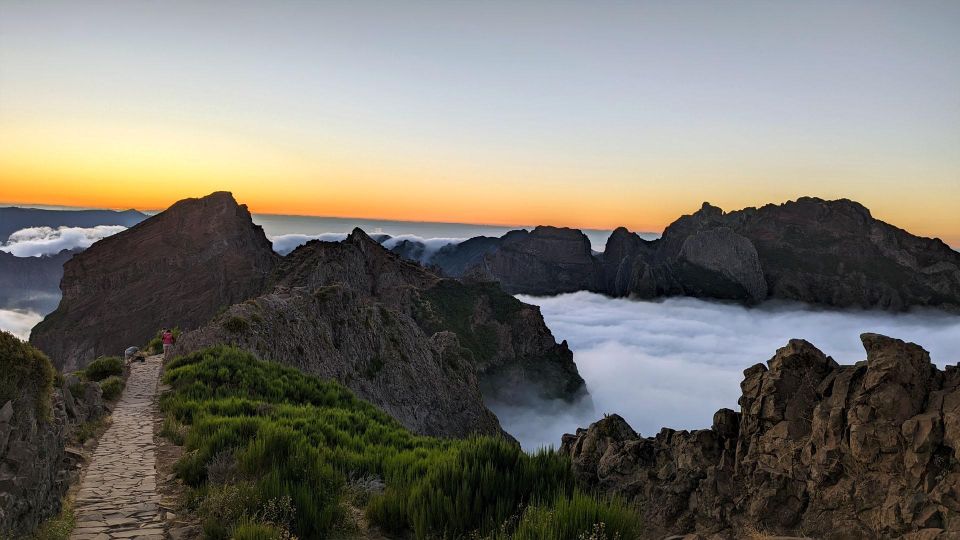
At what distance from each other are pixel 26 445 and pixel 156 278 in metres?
177

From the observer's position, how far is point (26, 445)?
21.1 feet

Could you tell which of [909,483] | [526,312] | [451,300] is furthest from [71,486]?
[526,312]

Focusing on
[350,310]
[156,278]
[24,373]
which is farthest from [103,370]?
[156,278]

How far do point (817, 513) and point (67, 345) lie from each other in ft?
583

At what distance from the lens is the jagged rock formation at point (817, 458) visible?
21.0ft

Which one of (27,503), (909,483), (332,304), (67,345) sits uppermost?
(909,483)

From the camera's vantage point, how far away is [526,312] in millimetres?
174625

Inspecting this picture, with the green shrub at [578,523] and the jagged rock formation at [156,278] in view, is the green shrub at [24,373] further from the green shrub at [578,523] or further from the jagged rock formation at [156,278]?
the jagged rock formation at [156,278]

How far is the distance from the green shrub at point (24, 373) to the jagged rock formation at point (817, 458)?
854 cm

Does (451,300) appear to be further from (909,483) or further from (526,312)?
(909,483)

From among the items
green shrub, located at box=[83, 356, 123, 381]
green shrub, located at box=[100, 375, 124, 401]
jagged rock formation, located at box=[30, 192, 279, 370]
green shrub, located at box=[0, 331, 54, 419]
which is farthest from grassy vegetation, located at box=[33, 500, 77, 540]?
jagged rock formation, located at box=[30, 192, 279, 370]

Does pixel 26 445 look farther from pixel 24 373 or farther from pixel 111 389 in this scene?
pixel 111 389

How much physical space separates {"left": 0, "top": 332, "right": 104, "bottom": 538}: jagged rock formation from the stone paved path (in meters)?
0.57

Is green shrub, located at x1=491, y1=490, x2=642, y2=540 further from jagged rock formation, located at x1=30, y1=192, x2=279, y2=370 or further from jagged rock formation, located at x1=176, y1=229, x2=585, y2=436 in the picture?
jagged rock formation, located at x1=30, y1=192, x2=279, y2=370
